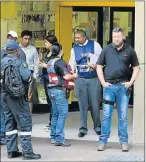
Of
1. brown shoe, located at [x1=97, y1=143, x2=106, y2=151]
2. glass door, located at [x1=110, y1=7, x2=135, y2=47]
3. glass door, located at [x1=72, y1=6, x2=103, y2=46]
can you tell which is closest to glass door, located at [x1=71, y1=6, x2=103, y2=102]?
glass door, located at [x1=72, y1=6, x2=103, y2=46]

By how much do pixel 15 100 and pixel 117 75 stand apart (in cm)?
156

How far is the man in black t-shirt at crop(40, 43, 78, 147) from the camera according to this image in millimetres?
7820

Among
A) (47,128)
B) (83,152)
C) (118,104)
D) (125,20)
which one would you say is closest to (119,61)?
(118,104)

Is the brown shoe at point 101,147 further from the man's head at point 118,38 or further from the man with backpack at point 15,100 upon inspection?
the man's head at point 118,38

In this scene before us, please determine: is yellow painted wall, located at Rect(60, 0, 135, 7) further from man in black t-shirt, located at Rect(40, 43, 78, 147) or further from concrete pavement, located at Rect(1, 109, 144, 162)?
man in black t-shirt, located at Rect(40, 43, 78, 147)

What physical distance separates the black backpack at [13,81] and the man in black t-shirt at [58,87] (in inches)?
37.4

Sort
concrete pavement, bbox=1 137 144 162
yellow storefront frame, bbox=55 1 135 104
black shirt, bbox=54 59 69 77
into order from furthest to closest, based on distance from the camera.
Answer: yellow storefront frame, bbox=55 1 135 104, black shirt, bbox=54 59 69 77, concrete pavement, bbox=1 137 144 162

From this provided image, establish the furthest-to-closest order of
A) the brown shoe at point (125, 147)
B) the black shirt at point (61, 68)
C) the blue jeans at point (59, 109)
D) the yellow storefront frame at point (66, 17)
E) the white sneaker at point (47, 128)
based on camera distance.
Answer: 1. the yellow storefront frame at point (66, 17)
2. the white sneaker at point (47, 128)
3. the blue jeans at point (59, 109)
4. the black shirt at point (61, 68)
5. the brown shoe at point (125, 147)

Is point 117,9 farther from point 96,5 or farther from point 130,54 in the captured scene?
point 130,54

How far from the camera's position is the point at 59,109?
7.95m

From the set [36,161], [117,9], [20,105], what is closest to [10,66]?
[20,105]

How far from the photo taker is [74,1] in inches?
428

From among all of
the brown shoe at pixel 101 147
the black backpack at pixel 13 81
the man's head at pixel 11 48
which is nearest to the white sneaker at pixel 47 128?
the brown shoe at pixel 101 147

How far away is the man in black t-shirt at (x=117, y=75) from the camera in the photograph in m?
7.53
